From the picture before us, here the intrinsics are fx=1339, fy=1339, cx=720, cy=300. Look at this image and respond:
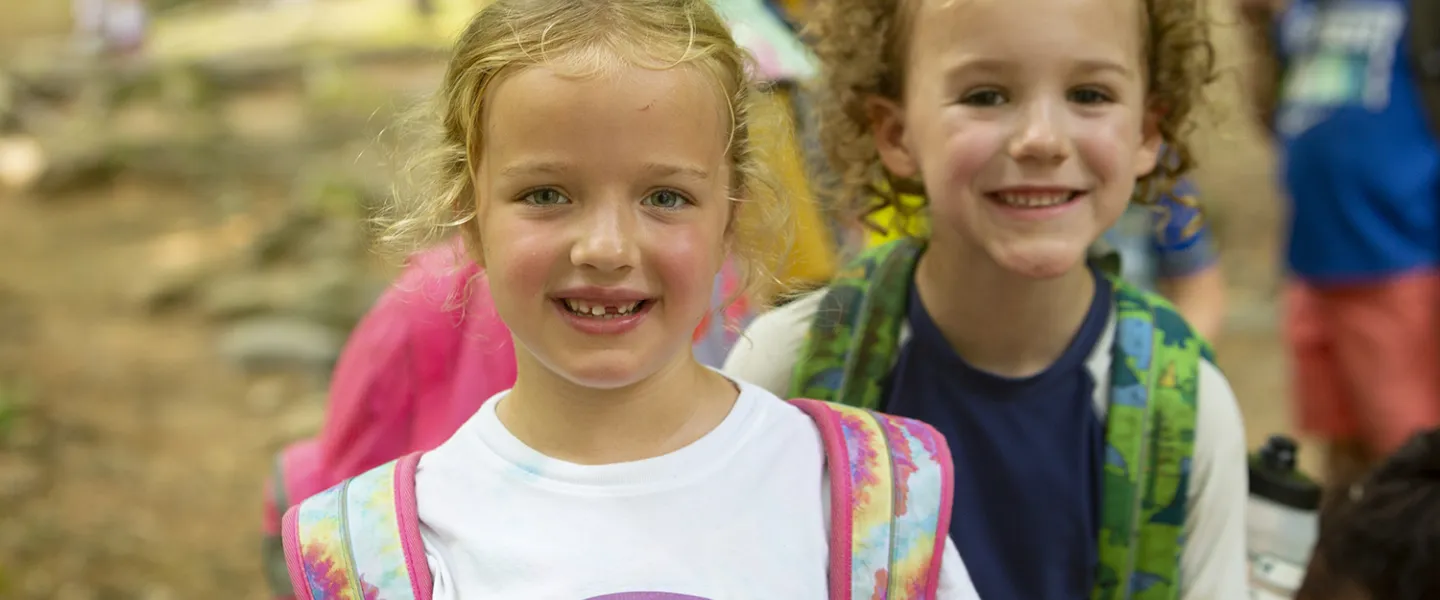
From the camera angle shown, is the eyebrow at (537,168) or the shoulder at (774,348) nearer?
the eyebrow at (537,168)

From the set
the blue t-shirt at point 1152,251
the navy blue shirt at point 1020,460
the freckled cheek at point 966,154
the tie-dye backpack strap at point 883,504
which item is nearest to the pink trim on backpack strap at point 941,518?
the tie-dye backpack strap at point 883,504

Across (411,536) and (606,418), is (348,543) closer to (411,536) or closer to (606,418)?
(411,536)

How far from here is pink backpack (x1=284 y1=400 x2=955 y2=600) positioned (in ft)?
3.89

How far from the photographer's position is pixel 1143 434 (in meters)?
1.48

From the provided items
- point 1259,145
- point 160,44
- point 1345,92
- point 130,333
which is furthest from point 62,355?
point 1259,145

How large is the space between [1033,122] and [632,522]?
0.62 metres

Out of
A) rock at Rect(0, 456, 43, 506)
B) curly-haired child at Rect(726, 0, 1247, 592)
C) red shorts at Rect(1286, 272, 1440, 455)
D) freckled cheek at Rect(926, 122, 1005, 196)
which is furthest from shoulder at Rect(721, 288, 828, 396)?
rock at Rect(0, 456, 43, 506)

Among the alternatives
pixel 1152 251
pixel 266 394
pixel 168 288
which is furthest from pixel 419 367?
pixel 168 288

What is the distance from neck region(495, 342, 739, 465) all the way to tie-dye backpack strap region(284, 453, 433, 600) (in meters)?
0.14

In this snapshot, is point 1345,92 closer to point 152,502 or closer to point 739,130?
point 739,130

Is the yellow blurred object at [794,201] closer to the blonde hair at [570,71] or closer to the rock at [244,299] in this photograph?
the blonde hair at [570,71]

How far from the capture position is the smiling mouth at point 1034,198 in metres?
1.47

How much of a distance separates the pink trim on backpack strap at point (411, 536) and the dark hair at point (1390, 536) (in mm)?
1072

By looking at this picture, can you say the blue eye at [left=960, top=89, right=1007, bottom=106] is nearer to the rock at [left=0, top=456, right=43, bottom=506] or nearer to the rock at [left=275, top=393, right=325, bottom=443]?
the rock at [left=275, top=393, right=325, bottom=443]
